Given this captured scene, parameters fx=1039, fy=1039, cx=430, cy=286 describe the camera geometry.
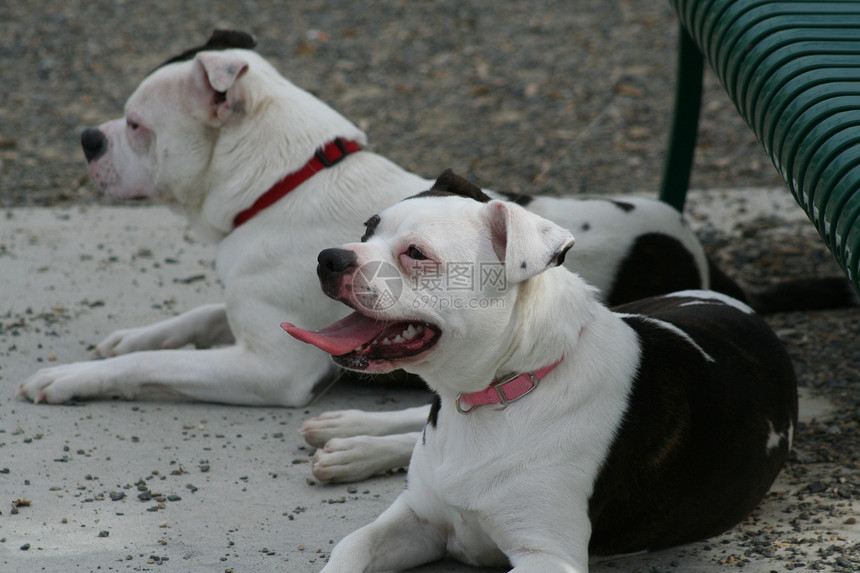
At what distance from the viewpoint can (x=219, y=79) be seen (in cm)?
463

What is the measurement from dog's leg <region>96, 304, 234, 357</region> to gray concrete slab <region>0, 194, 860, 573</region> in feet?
0.65

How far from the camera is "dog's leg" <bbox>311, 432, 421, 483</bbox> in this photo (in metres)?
3.93

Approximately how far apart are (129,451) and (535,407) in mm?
1851

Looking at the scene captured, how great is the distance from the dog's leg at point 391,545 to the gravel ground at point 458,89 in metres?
3.00

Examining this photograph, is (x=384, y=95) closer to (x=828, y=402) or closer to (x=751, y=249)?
(x=751, y=249)

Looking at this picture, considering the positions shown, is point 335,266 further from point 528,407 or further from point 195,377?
point 195,377

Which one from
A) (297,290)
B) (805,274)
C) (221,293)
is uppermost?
(297,290)

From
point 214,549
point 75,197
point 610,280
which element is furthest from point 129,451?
point 75,197

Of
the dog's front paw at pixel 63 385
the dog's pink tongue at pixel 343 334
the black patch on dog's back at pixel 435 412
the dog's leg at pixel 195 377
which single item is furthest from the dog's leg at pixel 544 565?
the dog's front paw at pixel 63 385

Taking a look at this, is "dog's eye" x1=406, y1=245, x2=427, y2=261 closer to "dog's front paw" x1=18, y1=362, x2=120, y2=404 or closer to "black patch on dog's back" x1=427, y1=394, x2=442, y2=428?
"black patch on dog's back" x1=427, y1=394, x2=442, y2=428

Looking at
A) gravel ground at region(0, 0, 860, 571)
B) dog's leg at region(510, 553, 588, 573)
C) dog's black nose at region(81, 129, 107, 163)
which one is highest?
dog's black nose at region(81, 129, 107, 163)

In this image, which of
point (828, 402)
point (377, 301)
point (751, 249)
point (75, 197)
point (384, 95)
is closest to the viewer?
point (377, 301)

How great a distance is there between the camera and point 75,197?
7.74 metres

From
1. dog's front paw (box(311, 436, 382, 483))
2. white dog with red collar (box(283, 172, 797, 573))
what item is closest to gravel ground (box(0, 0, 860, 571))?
white dog with red collar (box(283, 172, 797, 573))
